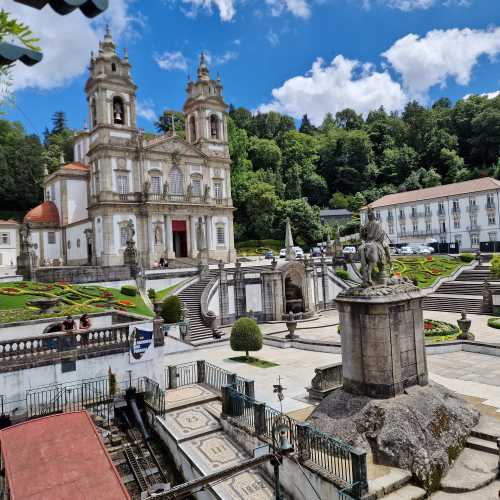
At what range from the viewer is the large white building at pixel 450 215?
5541 centimetres

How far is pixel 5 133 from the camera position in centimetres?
7162

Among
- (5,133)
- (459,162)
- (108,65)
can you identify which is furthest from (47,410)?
(459,162)

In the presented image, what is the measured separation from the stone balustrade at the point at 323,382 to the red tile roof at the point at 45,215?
4008 cm

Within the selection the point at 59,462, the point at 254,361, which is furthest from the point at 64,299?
the point at 59,462

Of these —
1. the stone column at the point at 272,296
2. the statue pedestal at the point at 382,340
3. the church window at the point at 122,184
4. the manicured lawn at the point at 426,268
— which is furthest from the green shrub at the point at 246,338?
the church window at the point at 122,184

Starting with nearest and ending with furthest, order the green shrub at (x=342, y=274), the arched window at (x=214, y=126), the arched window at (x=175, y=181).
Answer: the green shrub at (x=342, y=274)
the arched window at (x=175, y=181)
the arched window at (x=214, y=126)

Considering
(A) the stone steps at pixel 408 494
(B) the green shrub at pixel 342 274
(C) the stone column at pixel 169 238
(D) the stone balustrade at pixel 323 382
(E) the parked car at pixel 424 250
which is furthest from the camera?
(E) the parked car at pixel 424 250

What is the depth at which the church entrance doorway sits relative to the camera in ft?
140

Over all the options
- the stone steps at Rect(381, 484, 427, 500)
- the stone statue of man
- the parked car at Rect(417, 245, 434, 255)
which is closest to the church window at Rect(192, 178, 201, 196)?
the parked car at Rect(417, 245, 434, 255)

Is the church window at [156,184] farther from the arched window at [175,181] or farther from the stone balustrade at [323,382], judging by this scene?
the stone balustrade at [323,382]

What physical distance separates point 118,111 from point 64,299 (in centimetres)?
2515

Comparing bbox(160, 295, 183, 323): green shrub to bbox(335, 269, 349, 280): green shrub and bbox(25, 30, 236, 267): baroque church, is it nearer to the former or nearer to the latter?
bbox(25, 30, 236, 267): baroque church

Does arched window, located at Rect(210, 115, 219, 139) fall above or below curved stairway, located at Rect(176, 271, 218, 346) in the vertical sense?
above

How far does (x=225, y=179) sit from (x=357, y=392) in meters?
40.1
